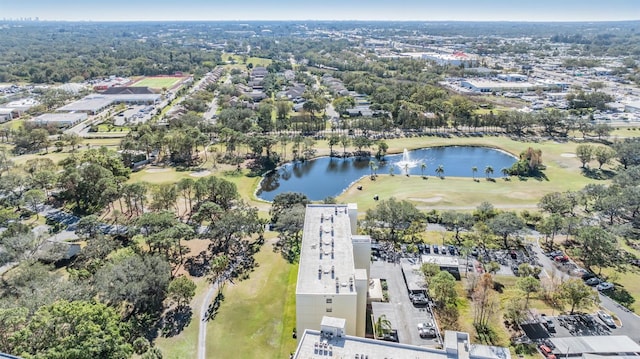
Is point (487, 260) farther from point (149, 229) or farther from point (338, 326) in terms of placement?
point (149, 229)

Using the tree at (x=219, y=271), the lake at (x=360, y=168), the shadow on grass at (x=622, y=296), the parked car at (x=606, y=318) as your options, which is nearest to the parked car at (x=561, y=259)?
the shadow on grass at (x=622, y=296)

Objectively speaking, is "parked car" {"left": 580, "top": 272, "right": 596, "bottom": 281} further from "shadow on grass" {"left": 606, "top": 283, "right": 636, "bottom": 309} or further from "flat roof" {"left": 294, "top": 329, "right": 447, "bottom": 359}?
"flat roof" {"left": 294, "top": 329, "right": 447, "bottom": 359}

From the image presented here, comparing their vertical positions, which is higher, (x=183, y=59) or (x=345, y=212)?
(x=183, y=59)

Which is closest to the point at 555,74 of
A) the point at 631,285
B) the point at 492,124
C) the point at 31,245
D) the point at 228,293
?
the point at 492,124

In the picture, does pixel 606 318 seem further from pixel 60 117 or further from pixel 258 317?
pixel 60 117

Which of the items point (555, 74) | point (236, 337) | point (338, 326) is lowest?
point (236, 337)

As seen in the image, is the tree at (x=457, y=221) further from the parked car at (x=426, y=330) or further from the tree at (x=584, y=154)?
the tree at (x=584, y=154)
